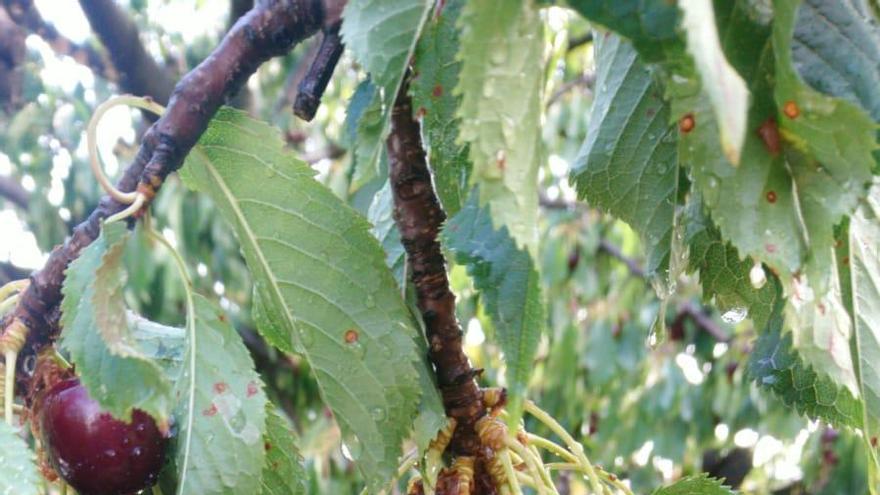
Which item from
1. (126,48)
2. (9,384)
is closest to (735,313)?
(9,384)

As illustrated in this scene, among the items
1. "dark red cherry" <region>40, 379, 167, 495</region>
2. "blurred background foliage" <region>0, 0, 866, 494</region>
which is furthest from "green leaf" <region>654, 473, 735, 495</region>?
"blurred background foliage" <region>0, 0, 866, 494</region>

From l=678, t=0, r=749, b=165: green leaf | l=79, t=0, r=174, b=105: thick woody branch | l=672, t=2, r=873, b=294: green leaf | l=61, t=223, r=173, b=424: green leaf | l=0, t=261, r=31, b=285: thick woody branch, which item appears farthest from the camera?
l=0, t=261, r=31, b=285: thick woody branch

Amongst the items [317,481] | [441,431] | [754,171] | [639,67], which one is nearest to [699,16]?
[754,171]


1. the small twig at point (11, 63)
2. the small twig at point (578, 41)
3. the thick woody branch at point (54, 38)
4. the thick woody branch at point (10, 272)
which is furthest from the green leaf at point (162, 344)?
the small twig at point (578, 41)

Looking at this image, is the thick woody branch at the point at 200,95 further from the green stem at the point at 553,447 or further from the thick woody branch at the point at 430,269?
the green stem at the point at 553,447

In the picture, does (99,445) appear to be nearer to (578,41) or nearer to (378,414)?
(378,414)

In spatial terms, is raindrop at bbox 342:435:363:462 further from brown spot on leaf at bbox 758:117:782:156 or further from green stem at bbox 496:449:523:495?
brown spot on leaf at bbox 758:117:782:156
